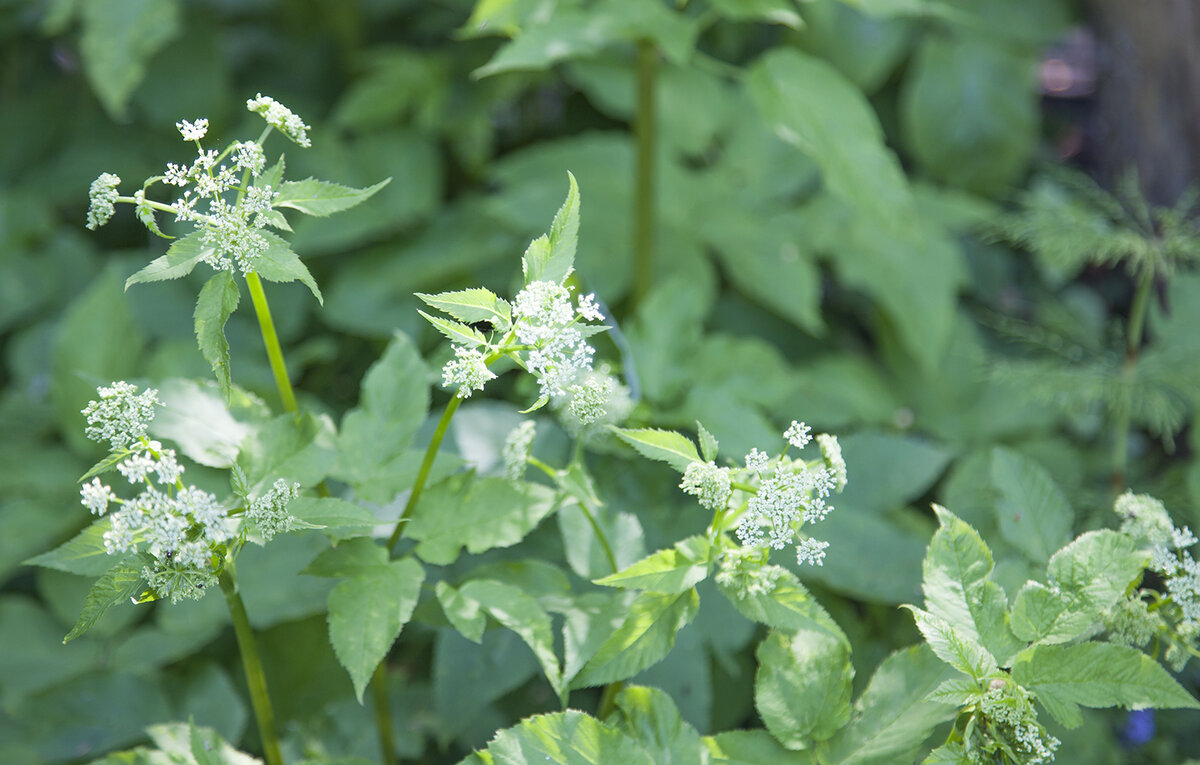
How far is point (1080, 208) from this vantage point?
2.10m

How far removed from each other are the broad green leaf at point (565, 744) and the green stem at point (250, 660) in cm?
32

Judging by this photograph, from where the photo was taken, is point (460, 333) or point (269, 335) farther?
point (269, 335)

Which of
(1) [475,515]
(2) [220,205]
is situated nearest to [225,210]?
(2) [220,205]

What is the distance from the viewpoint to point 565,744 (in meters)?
0.97

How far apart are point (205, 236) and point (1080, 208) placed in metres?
1.97

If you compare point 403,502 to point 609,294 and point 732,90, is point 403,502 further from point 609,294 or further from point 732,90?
Result: point 732,90

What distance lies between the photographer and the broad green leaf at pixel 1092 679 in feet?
3.01

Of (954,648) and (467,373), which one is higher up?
(467,373)

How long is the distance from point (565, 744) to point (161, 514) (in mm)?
484

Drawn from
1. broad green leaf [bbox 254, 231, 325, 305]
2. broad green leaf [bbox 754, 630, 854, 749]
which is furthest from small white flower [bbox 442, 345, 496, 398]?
broad green leaf [bbox 754, 630, 854, 749]

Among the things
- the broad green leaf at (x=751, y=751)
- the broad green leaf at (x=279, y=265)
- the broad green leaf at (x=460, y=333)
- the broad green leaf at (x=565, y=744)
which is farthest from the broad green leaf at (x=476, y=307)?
the broad green leaf at (x=751, y=751)

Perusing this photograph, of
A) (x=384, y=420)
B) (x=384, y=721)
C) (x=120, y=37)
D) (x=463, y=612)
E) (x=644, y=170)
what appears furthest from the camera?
(x=120, y=37)

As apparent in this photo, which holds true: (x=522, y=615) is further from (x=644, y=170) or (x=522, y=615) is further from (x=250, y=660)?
(x=644, y=170)

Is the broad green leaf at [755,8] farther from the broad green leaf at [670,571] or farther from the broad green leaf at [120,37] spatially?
the broad green leaf at [120,37]
